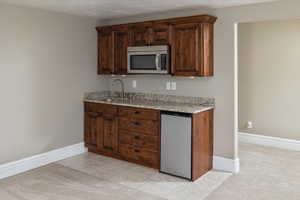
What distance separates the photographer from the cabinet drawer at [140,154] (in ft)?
12.9

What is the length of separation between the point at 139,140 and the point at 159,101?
0.76m

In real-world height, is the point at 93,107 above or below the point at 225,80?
below

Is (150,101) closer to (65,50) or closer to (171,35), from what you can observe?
(171,35)

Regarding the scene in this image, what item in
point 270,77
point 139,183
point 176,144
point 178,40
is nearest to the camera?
point 139,183

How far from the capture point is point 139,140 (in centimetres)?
408

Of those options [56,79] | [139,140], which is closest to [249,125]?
[139,140]

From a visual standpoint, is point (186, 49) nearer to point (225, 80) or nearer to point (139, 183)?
point (225, 80)

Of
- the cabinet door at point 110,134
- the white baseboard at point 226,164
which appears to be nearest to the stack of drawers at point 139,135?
the cabinet door at point 110,134

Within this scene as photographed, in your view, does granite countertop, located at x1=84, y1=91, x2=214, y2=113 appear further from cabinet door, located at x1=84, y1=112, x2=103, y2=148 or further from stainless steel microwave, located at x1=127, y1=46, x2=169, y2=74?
stainless steel microwave, located at x1=127, y1=46, x2=169, y2=74

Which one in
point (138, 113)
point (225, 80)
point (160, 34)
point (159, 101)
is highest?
point (160, 34)

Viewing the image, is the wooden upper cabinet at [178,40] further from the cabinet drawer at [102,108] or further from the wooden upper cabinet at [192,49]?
the cabinet drawer at [102,108]

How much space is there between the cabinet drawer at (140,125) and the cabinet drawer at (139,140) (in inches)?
2.4

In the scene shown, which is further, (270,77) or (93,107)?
(270,77)

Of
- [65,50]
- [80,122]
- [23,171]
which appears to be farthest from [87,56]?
[23,171]
